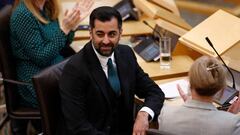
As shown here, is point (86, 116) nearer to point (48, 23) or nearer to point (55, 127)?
point (55, 127)

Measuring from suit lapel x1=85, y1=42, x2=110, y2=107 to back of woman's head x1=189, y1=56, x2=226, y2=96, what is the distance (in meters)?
0.45

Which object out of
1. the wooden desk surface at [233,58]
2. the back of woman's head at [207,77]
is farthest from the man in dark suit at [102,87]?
the wooden desk surface at [233,58]

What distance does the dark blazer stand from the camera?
2.00 meters

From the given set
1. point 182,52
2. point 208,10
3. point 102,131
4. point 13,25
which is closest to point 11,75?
point 13,25

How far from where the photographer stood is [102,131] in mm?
2100

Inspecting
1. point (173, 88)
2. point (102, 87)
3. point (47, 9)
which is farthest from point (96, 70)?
point (47, 9)

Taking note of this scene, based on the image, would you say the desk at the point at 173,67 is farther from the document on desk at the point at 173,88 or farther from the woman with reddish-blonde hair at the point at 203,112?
the woman with reddish-blonde hair at the point at 203,112

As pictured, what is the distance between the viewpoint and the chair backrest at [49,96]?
6.70ft

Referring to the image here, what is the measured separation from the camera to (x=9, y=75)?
2.57m

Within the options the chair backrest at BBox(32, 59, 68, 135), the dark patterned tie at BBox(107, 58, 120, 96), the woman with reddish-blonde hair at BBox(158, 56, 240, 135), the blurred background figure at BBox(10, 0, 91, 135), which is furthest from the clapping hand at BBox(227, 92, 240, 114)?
the blurred background figure at BBox(10, 0, 91, 135)

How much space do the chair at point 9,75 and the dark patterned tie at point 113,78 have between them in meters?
0.67

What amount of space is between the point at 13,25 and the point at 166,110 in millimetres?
1148

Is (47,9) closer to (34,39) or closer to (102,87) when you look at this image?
(34,39)

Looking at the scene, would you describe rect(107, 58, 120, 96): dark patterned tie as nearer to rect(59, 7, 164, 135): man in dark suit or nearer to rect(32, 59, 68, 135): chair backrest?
rect(59, 7, 164, 135): man in dark suit
